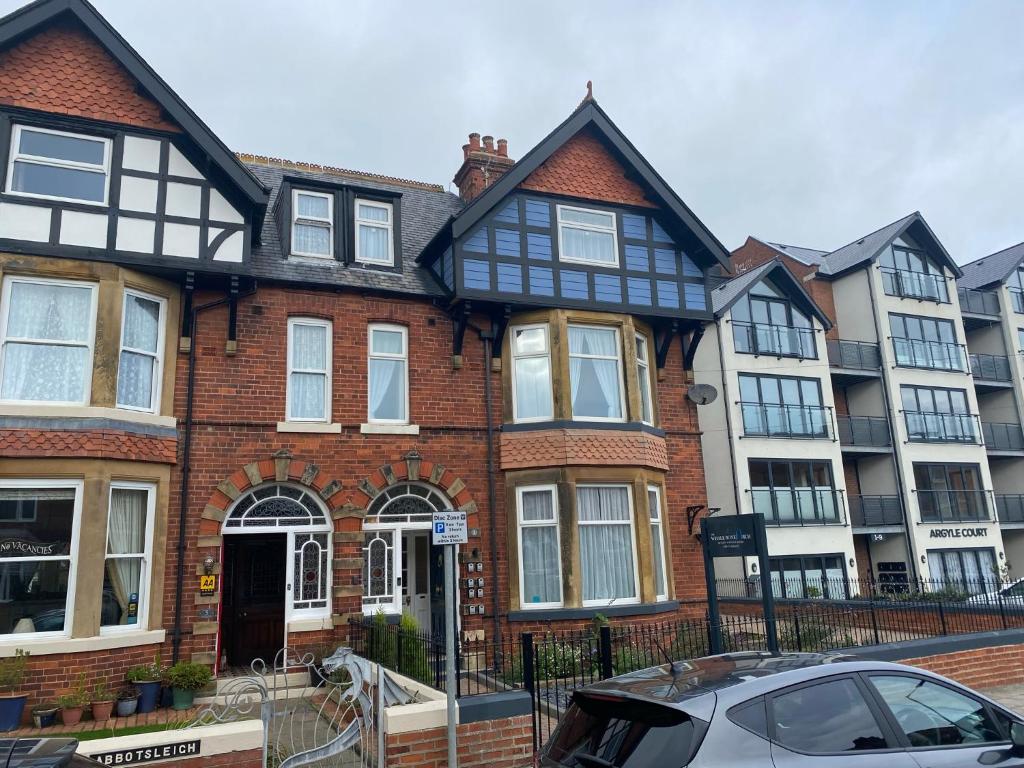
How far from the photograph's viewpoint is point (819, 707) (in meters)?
4.83

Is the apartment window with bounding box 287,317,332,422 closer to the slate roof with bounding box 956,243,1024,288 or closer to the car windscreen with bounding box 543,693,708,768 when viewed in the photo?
the car windscreen with bounding box 543,693,708,768

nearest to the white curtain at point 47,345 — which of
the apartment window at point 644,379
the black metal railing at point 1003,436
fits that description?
the apartment window at point 644,379

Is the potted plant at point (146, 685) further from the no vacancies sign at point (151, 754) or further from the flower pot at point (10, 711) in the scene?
the no vacancies sign at point (151, 754)

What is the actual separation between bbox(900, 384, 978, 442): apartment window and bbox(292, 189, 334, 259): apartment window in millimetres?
21964

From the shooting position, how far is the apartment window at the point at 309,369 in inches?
547

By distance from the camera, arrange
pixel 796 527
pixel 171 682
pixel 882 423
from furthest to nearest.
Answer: pixel 882 423, pixel 796 527, pixel 171 682

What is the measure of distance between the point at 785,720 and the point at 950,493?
2686 centimetres

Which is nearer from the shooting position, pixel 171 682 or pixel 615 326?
A: pixel 171 682

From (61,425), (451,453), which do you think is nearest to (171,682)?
(61,425)

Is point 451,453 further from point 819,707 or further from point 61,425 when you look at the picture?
point 819,707

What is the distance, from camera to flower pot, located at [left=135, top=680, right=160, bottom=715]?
10.8 metres

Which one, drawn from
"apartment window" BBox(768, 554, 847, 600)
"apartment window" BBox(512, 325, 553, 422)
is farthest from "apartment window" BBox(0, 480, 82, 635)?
"apartment window" BBox(768, 554, 847, 600)

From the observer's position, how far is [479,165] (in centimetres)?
1839

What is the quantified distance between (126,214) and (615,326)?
9283 mm
